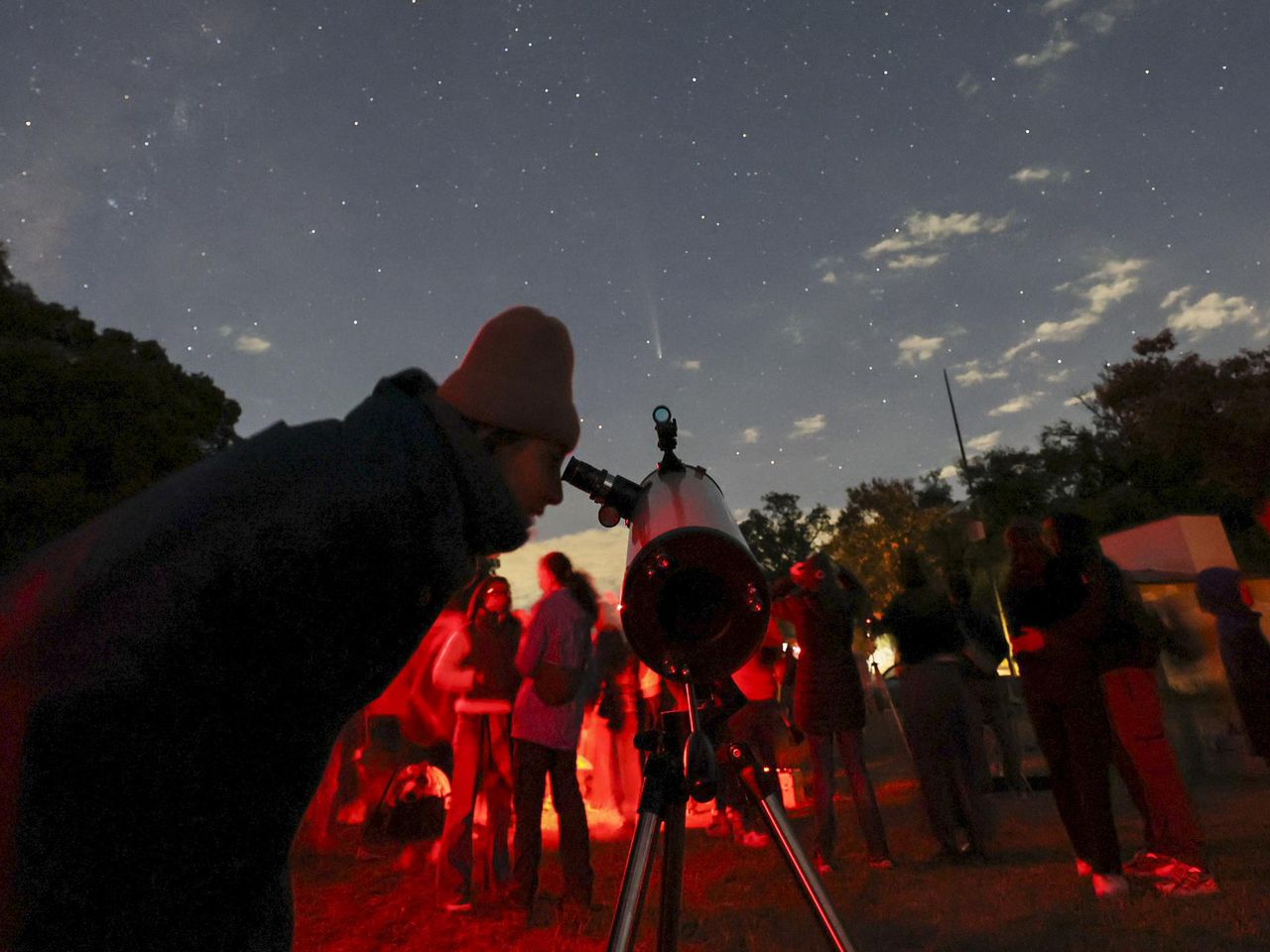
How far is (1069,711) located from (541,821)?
9.13 ft

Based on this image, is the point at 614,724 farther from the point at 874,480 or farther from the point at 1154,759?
the point at 874,480

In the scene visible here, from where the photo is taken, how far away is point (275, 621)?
0.87 metres

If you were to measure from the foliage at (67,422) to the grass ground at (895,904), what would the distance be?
9.87m

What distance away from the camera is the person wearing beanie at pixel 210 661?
2.49 ft

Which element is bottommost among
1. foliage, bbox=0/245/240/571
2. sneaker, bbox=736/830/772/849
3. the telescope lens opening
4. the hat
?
sneaker, bbox=736/830/772/849

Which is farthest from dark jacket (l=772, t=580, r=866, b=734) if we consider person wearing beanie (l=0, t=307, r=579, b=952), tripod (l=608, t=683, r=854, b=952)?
person wearing beanie (l=0, t=307, r=579, b=952)

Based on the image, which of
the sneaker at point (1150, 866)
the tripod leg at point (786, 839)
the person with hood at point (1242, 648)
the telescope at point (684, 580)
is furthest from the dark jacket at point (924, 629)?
the telescope at point (684, 580)

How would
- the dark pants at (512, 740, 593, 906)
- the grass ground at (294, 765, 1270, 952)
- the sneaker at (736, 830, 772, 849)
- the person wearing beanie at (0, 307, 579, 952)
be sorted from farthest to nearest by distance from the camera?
the sneaker at (736, 830, 772, 849) → the dark pants at (512, 740, 593, 906) → the grass ground at (294, 765, 1270, 952) → the person wearing beanie at (0, 307, 579, 952)

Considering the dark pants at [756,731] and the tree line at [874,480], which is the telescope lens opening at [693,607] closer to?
the tree line at [874,480]

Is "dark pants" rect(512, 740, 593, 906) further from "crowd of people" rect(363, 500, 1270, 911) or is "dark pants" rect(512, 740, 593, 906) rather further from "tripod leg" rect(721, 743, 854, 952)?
"tripod leg" rect(721, 743, 854, 952)

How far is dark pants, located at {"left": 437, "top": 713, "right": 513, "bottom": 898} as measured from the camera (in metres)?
4.75

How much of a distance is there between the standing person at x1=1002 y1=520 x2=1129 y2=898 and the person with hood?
2179 millimetres

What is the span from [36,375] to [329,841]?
42.3 ft

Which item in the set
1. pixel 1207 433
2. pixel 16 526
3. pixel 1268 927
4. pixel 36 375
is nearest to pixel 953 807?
pixel 1268 927
